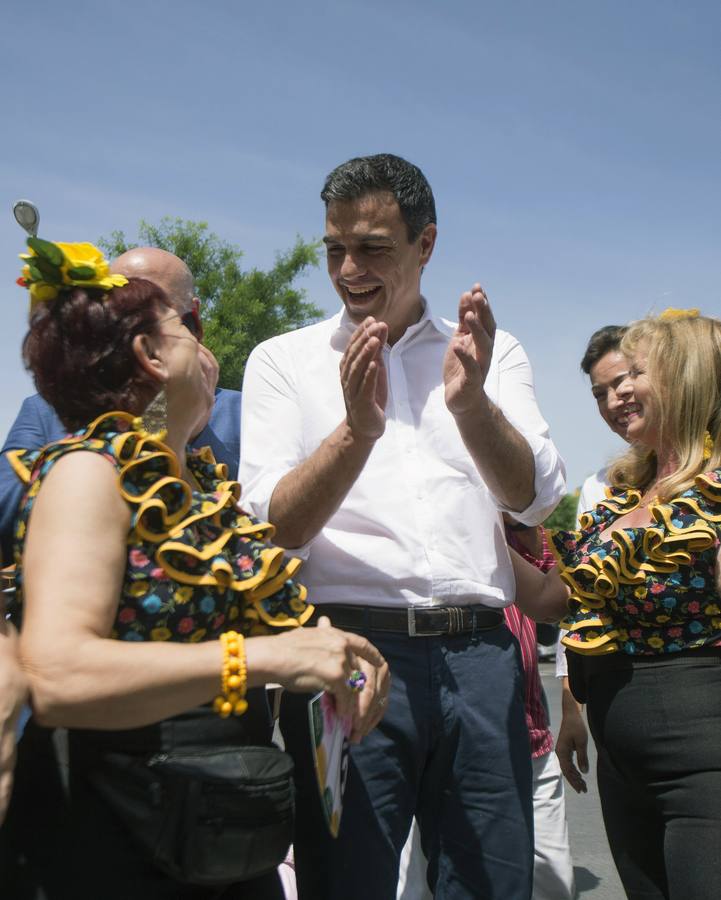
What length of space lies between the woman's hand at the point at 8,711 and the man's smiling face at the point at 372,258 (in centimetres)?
155

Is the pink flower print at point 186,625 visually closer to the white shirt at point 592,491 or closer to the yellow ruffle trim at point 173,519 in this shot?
the yellow ruffle trim at point 173,519

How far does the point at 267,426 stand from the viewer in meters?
2.77

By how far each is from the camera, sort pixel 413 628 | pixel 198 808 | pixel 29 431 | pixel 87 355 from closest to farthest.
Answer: pixel 198 808, pixel 87 355, pixel 413 628, pixel 29 431

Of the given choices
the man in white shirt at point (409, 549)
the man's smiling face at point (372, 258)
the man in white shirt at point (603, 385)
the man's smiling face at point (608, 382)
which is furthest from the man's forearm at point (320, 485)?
the man's smiling face at point (608, 382)

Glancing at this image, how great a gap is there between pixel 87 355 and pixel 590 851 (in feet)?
15.4

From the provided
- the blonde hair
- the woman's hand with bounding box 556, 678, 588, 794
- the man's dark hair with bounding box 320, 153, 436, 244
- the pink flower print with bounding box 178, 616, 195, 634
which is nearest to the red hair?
the pink flower print with bounding box 178, 616, 195, 634

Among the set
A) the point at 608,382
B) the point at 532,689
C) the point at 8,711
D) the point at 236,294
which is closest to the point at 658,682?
the point at 532,689

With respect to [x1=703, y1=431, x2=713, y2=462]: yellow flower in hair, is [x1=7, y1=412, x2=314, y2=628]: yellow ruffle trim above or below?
below

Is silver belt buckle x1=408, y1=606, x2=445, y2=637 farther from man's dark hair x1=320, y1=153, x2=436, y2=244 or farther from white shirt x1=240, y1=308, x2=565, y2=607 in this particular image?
man's dark hair x1=320, y1=153, x2=436, y2=244

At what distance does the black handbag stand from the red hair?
674 millimetres

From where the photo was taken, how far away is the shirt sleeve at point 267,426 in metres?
2.66

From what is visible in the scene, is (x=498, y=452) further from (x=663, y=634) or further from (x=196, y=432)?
(x=196, y=432)

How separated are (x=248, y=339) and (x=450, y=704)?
1894 centimetres

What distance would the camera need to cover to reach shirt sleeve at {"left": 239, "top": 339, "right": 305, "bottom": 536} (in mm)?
2658
